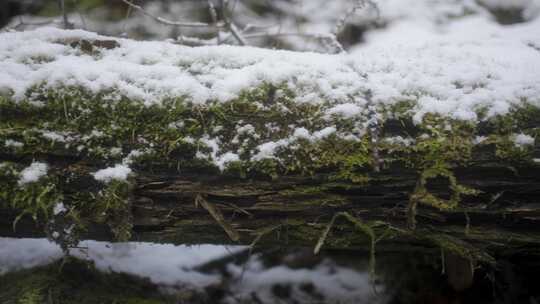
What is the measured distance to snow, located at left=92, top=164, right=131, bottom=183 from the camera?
124cm

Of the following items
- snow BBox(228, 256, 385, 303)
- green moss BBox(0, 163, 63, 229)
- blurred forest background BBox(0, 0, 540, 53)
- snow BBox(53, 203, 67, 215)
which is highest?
blurred forest background BBox(0, 0, 540, 53)

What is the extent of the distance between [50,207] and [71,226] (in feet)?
0.34

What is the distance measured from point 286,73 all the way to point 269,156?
13.7 inches

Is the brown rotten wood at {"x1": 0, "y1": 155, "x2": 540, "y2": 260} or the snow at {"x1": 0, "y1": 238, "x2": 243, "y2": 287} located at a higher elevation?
the brown rotten wood at {"x1": 0, "y1": 155, "x2": 540, "y2": 260}

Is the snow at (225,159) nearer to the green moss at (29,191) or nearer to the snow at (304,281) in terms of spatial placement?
the green moss at (29,191)

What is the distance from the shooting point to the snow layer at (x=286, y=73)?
1.32 m

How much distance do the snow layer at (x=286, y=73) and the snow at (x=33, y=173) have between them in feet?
0.79

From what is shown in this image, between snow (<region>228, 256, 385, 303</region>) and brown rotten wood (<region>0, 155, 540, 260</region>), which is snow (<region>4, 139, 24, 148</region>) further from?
snow (<region>228, 256, 385, 303</region>)

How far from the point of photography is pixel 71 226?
132 centimetres

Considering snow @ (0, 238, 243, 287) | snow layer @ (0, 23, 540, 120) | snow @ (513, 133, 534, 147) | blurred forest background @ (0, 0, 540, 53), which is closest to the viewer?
snow @ (513, 133, 534, 147)

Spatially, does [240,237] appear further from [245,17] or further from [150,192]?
[245,17]

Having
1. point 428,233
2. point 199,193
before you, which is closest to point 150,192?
point 199,193

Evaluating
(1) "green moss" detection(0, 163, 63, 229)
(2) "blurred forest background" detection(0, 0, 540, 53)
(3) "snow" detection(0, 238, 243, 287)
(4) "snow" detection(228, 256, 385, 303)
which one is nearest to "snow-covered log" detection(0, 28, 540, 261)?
(1) "green moss" detection(0, 163, 63, 229)

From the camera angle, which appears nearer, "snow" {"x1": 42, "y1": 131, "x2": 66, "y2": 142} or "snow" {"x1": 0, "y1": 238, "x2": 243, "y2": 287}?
"snow" {"x1": 42, "y1": 131, "x2": 66, "y2": 142}
